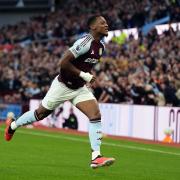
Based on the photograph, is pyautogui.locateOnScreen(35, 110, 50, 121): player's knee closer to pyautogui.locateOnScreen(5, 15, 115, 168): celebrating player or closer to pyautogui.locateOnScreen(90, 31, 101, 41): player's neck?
pyautogui.locateOnScreen(5, 15, 115, 168): celebrating player

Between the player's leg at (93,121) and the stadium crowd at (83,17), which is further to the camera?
the stadium crowd at (83,17)

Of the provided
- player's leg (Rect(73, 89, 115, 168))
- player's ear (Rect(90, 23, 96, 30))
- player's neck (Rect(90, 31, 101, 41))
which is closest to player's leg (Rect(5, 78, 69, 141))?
player's leg (Rect(73, 89, 115, 168))

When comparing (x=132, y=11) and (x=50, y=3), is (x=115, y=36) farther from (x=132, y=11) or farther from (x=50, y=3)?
(x=50, y=3)

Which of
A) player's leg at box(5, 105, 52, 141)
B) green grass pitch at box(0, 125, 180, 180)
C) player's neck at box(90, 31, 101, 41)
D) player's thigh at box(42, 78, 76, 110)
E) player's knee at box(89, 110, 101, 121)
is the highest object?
player's neck at box(90, 31, 101, 41)

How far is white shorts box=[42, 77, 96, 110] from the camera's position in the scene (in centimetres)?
1114

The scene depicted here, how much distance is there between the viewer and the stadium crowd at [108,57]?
21.9 m

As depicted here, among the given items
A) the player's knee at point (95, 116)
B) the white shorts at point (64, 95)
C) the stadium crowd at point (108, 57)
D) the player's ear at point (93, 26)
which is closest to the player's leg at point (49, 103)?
the white shorts at point (64, 95)

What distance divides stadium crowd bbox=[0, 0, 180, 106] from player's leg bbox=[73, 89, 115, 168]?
9.60 m

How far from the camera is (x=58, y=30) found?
37.8 metres

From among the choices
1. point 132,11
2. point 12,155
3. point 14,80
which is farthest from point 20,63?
point 12,155

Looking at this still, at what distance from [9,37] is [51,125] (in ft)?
49.5

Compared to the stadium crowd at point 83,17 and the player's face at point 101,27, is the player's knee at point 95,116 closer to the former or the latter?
the player's face at point 101,27

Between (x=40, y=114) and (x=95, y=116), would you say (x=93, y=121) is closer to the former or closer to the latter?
(x=95, y=116)

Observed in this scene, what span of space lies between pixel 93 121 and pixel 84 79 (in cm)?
64
